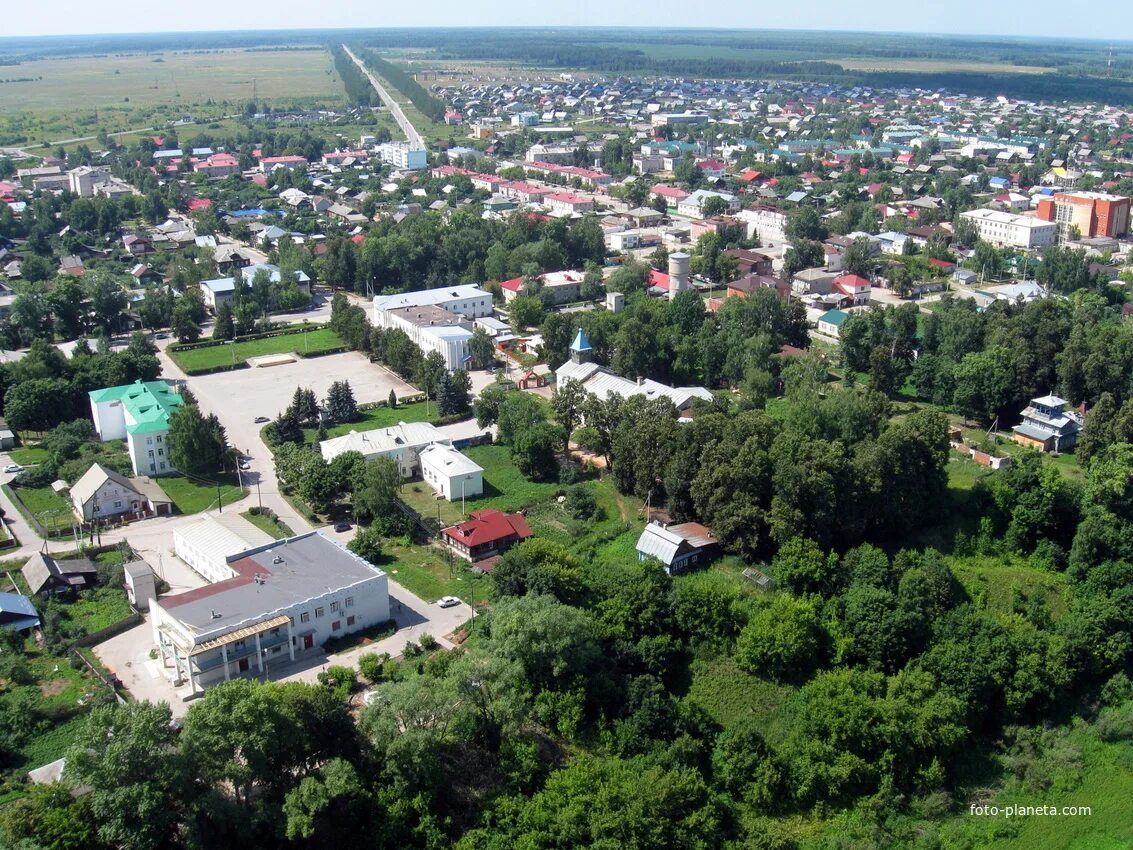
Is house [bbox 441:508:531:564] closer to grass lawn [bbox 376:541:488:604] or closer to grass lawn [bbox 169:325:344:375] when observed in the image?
grass lawn [bbox 376:541:488:604]

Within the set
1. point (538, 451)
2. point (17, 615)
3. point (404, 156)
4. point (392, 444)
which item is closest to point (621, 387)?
point (538, 451)

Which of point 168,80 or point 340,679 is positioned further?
point 168,80

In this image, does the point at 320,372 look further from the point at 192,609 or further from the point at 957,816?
the point at 957,816

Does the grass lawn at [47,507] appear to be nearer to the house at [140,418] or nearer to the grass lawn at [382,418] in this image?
the house at [140,418]

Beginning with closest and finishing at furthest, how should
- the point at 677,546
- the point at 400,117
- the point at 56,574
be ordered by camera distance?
the point at 56,574, the point at 677,546, the point at 400,117

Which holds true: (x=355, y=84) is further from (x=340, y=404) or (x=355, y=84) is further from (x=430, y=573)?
(x=430, y=573)

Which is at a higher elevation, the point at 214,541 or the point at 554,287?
the point at 554,287

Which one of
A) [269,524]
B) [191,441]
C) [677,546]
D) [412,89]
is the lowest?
[269,524]

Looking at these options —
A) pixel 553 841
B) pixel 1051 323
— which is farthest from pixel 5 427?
pixel 1051 323

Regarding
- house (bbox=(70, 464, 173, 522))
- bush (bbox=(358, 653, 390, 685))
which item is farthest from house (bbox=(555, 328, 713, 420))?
house (bbox=(70, 464, 173, 522))
